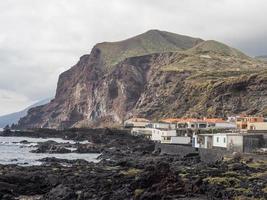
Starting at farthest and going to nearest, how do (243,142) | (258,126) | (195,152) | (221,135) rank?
(258,126)
(195,152)
(221,135)
(243,142)

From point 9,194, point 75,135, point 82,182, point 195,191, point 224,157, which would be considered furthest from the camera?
point 75,135

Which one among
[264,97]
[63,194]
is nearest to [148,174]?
[63,194]

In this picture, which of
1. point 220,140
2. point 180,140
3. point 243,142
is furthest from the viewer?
point 180,140

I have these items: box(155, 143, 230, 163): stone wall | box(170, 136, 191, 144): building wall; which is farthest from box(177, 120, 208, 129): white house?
box(155, 143, 230, 163): stone wall

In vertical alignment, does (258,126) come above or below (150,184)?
above

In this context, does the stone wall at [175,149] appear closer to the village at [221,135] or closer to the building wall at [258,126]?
the village at [221,135]

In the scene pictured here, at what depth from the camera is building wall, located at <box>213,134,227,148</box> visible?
78.2 m

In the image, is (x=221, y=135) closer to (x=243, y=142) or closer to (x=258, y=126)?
(x=243, y=142)

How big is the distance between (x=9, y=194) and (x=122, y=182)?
10387 millimetres

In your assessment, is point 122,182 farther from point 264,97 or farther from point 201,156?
point 264,97

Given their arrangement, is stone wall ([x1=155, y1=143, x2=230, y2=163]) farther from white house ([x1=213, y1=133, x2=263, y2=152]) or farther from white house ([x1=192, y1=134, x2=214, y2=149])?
white house ([x1=192, y1=134, x2=214, y2=149])

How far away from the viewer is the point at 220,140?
8050 centimetres

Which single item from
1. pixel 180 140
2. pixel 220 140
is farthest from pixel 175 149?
pixel 220 140

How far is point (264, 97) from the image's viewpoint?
546 ft
